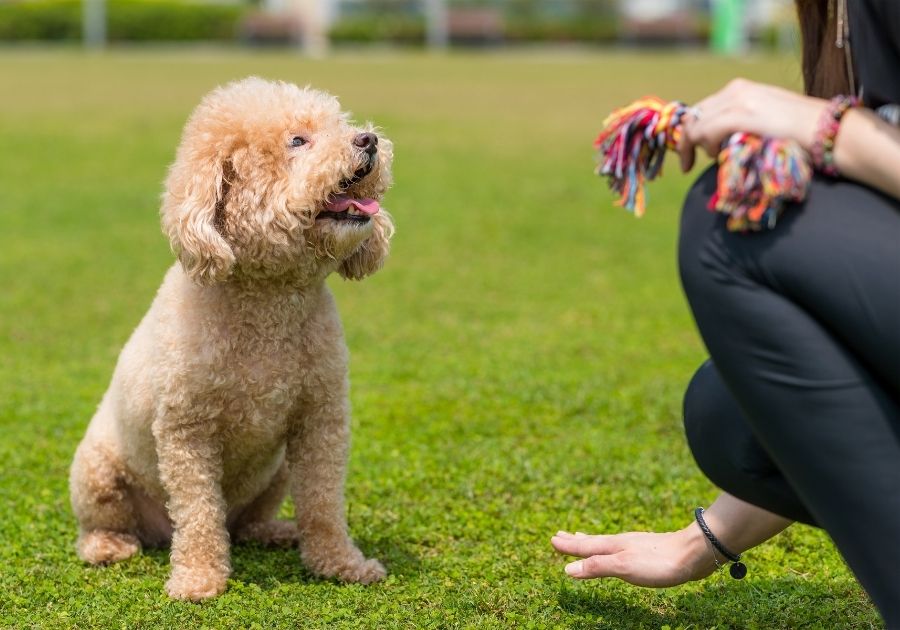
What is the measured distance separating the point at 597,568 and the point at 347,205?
121cm

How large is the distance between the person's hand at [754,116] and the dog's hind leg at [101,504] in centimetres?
223

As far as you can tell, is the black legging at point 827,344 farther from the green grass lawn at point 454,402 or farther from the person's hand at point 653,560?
the green grass lawn at point 454,402

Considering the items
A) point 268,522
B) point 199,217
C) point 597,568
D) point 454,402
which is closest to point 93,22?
point 454,402

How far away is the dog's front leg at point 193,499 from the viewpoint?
139 inches

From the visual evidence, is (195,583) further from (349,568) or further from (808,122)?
(808,122)

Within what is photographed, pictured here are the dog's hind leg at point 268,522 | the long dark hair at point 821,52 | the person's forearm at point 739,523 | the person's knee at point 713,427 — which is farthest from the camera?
the dog's hind leg at point 268,522

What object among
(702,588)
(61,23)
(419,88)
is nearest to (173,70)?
(419,88)

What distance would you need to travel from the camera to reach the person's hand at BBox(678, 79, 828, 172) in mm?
2283

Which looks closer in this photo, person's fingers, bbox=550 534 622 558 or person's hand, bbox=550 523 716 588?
person's hand, bbox=550 523 716 588

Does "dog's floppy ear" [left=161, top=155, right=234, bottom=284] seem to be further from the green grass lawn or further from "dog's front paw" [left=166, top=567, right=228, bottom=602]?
the green grass lawn

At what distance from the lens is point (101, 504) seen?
3.83 meters

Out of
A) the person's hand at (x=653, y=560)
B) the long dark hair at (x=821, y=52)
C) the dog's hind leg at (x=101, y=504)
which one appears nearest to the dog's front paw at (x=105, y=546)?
the dog's hind leg at (x=101, y=504)

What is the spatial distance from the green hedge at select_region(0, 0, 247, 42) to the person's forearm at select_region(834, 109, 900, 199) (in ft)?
155

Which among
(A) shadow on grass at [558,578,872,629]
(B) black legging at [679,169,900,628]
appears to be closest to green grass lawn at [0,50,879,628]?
(A) shadow on grass at [558,578,872,629]
